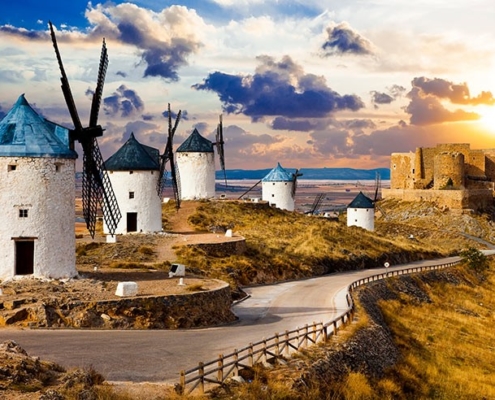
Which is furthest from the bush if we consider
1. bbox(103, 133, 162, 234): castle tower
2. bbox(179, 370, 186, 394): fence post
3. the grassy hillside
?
bbox(179, 370, 186, 394): fence post

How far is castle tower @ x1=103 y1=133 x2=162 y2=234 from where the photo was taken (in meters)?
44.2

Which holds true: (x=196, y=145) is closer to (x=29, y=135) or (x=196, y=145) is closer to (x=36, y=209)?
(x=29, y=135)

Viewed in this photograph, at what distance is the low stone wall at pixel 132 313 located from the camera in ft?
71.3

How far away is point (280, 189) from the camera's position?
234 feet

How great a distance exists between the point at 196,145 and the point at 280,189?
13.8 m

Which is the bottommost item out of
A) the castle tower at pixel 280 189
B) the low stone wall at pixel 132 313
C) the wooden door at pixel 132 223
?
the low stone wall at pixel 132 313

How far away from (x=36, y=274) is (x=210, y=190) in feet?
119

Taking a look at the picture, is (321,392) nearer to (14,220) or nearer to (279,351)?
(279,351)

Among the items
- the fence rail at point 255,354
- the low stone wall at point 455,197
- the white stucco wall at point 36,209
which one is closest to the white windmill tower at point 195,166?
the fence rail at point 255,354

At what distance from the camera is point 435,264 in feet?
193

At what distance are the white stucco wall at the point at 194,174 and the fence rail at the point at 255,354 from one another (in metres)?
31.3

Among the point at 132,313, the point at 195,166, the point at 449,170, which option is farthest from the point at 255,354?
the point at 449,170

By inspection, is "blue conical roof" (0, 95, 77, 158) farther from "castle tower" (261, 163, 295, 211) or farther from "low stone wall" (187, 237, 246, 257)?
"castle tower" (261, 163, 295, 211)

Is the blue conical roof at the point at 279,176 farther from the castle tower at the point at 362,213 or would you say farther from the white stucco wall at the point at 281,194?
the castle tower at the point at 362,213
